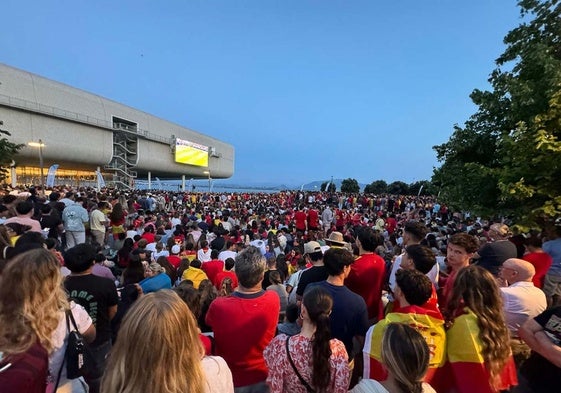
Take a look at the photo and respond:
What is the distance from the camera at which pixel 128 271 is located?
4668 millimetres

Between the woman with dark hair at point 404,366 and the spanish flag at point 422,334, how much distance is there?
54cm

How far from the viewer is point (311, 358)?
2293mm

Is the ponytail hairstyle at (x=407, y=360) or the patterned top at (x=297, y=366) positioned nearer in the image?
the ponytail hairstyle at (x=407, y=360)

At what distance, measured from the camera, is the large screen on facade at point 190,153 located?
53.3m

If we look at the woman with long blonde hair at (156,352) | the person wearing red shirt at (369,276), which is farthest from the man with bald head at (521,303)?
the woman with long blonde hair at (156,352)

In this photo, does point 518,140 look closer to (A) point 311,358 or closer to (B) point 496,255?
(B) point 496,255

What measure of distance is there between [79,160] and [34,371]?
1723 inches

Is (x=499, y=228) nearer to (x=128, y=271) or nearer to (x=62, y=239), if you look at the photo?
(x=128, y=271)

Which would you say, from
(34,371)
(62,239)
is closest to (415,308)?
(34,371)

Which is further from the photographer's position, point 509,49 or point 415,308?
point 509,49

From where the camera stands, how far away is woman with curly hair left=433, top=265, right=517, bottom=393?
2.24m

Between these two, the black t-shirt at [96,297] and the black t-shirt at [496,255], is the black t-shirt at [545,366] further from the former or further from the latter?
the black t-shirt at [96,297]

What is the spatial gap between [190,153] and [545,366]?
56.8 m

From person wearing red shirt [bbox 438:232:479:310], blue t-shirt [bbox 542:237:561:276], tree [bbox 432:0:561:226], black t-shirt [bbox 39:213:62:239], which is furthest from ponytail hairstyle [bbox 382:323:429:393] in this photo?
black t-shirt [bbox 39:213:62:239]
